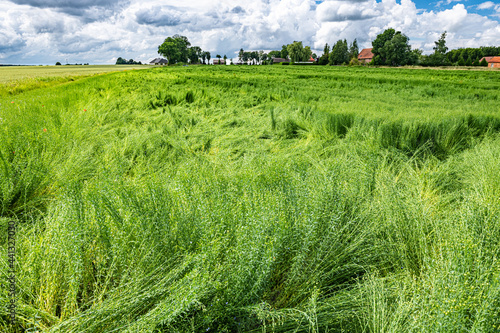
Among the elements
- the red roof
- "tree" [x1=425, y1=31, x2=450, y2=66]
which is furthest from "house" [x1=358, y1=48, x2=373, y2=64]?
"tree" [x1=425, y1=31, x2=450, y2=66]

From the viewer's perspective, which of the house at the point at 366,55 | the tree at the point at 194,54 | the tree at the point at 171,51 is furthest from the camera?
the tree at the point at 194,54

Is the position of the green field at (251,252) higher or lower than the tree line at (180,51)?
lower

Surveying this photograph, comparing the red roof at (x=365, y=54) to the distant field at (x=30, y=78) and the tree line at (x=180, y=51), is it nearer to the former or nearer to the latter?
the tree line at (x=180, y=51)

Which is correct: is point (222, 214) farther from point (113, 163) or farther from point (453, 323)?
point (113, 163)

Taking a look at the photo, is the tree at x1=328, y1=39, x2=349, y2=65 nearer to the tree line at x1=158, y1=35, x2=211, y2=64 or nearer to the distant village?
the distant village

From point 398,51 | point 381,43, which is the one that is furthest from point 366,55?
point 398,51

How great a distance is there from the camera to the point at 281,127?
5.05 m

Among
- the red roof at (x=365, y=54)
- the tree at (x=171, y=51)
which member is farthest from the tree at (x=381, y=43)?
the tree at (x=171, y=51)

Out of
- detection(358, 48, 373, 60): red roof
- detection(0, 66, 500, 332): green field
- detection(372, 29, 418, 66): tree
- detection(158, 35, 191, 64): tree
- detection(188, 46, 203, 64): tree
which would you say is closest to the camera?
detection(0, 66, 500, 332): green field

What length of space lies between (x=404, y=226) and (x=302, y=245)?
884mm

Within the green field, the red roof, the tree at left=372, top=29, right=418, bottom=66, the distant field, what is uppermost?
the red roof

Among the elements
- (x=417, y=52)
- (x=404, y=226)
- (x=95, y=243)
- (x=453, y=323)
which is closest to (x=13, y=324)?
(x=95, y=243)

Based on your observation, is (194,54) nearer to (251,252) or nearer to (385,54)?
(385,54)

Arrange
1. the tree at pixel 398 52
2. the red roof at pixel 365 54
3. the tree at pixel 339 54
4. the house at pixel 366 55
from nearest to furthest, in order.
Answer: the tree at pixel 398 52, the tree at pixel 339 54, the house at pixel 366 55, the red roof at pixel 365 54
